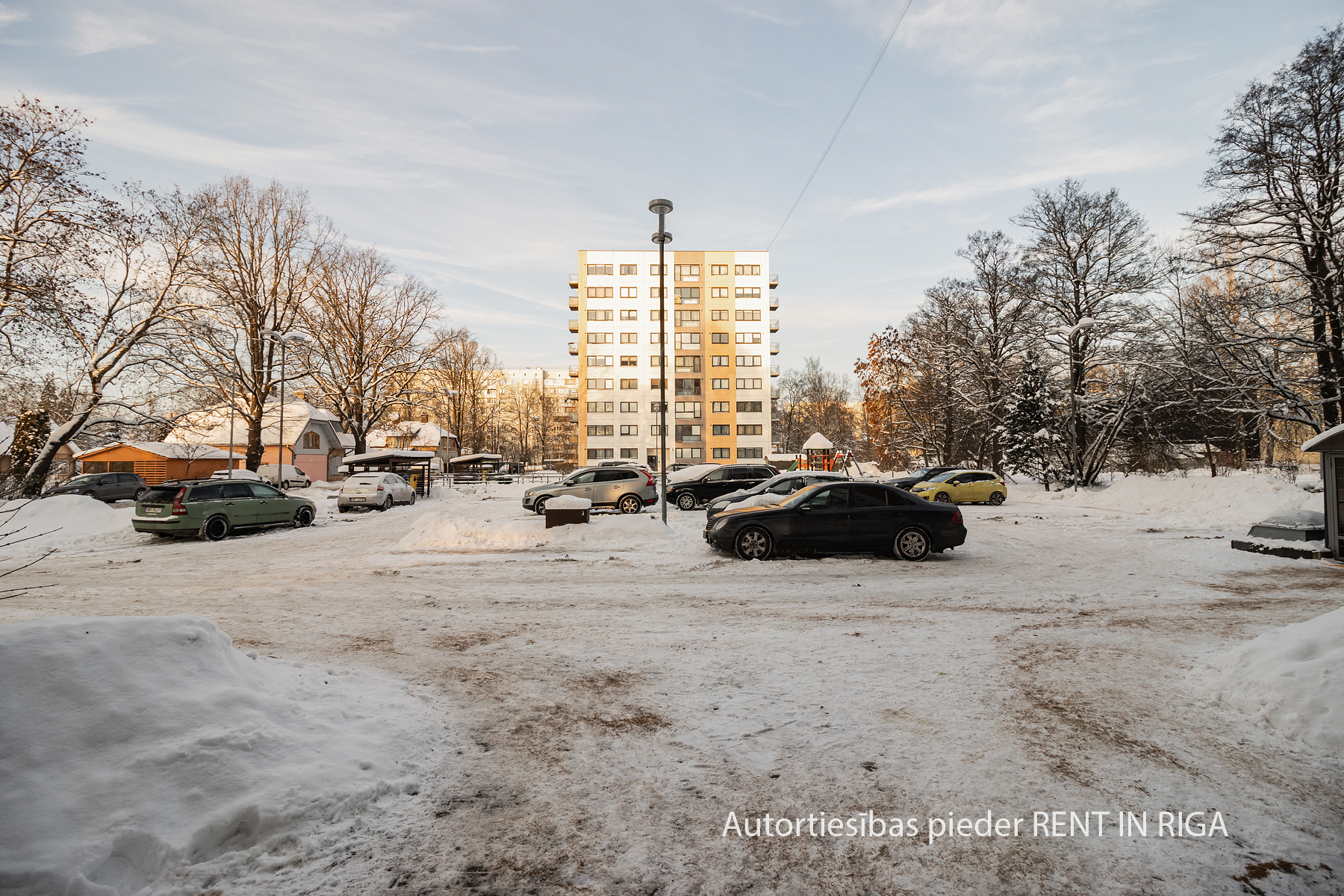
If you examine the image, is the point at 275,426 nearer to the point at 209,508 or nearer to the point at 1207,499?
the point at 209,508

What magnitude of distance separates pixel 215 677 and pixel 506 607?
4.66 metres

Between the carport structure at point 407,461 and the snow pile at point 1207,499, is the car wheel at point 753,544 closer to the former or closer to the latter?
the snow pile at point 1207,499

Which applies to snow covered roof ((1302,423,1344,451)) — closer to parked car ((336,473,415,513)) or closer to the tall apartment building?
parked car ((336,473,415,513))

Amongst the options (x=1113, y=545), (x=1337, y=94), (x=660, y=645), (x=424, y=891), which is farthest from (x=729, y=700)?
(x=1337, y=94)

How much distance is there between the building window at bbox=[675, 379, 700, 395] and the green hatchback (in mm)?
58655

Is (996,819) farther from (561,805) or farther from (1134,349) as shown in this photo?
(1134,349)

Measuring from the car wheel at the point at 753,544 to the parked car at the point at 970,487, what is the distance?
1681cm

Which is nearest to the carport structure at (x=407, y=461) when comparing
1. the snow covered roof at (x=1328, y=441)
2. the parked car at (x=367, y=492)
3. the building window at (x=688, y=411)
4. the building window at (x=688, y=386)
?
the parked car at (x=367, y=492)

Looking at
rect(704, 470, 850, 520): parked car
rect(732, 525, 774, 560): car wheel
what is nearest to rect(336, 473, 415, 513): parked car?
rect(704, 470, 850, 520): parked car

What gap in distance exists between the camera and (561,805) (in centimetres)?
352

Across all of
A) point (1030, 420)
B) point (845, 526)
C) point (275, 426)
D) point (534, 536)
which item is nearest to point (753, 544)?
point (845, 526)

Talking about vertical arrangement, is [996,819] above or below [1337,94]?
below

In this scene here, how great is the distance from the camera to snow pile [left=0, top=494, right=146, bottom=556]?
15898mm

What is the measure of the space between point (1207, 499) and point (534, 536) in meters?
21.1
